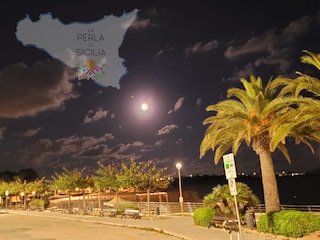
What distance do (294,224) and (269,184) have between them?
11.9 feet

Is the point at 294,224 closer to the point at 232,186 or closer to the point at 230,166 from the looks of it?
the point at 232,186

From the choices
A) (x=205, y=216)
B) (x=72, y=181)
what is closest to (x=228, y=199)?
(x=205, y=216)

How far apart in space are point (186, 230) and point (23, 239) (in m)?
8.63

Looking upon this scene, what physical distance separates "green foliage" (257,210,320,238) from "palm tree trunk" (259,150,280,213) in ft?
6.78

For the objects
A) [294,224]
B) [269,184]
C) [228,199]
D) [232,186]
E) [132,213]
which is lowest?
[294,224]

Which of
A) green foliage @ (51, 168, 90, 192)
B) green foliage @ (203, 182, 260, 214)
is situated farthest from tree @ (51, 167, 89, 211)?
green foliage @ (203, 182, 260, 214)

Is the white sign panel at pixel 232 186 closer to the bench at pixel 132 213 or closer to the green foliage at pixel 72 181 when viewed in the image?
the bench at pixel 132 213

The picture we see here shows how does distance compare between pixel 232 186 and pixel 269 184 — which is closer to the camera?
pixel 232 186

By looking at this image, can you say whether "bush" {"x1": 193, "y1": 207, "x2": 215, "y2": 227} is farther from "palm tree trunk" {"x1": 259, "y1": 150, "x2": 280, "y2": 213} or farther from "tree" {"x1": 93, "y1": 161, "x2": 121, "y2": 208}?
"tree" {"x1": 93, "y1": 161, "x2": 121, "y2": 208}

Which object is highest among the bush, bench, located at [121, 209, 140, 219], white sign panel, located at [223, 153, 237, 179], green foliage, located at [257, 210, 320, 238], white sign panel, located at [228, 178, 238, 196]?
white sign panel, located at [223, 153, 237, 179]

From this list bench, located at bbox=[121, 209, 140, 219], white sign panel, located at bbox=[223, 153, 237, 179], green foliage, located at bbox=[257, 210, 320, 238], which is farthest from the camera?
bench, located at bbox=[121, 209, 140, 219]

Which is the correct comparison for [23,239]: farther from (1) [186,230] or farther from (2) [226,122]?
(2) [226,122]

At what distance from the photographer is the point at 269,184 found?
1848 centimetres

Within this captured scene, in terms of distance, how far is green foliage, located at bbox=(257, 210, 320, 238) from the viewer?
14.9 metres
